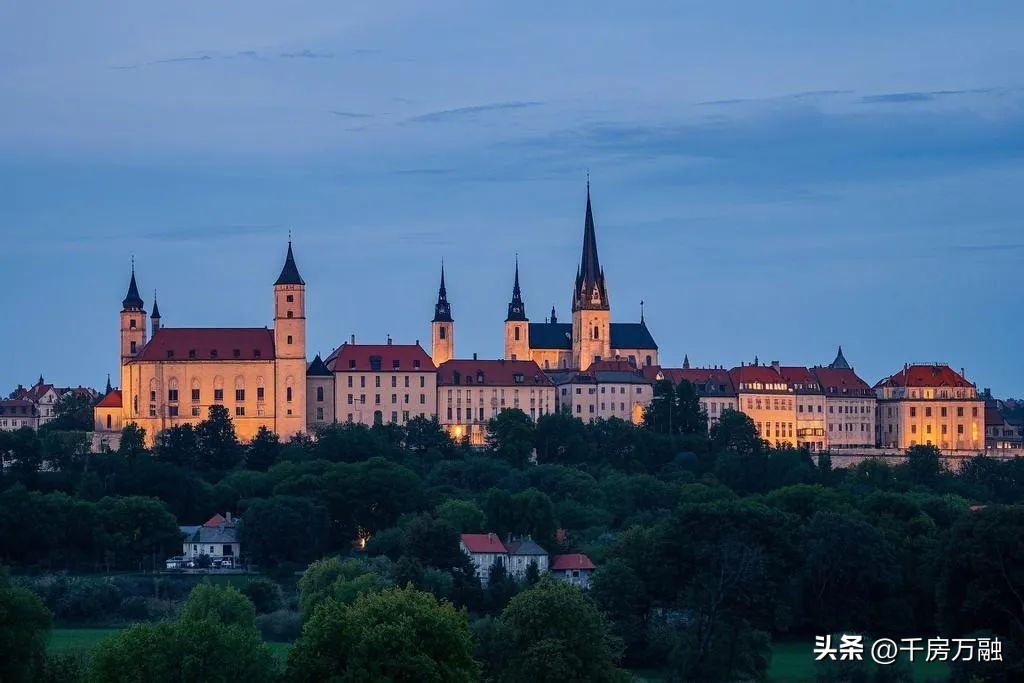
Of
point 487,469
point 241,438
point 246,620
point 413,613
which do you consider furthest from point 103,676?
point 241,438

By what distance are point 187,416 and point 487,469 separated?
20.1m

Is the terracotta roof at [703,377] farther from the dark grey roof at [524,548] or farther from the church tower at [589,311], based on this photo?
the dark grey roof at [524,548]

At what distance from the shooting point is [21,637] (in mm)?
57438

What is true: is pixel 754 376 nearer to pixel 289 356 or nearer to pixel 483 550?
pixel 289 356

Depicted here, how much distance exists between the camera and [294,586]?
86.6m

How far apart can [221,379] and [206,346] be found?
218 centimetres

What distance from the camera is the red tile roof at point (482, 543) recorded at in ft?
288

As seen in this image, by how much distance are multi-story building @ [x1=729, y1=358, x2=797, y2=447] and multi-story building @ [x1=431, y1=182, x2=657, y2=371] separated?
9.42 m

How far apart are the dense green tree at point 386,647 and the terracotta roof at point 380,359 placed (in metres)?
76.2

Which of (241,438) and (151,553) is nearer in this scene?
(151,553)

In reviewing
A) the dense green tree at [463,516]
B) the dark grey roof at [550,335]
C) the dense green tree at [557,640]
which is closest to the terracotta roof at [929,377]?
the dark grey roof at [550,335]

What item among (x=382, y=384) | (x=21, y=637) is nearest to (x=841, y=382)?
(x=382, y=384)

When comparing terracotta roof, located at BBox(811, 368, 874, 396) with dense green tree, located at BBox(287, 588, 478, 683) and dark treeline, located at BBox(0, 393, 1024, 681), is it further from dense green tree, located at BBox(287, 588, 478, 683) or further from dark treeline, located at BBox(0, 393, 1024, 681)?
dense green tree, located at BBox(287, 588, 478, 683)

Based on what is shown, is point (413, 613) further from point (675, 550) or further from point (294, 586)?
point (294, 586)
